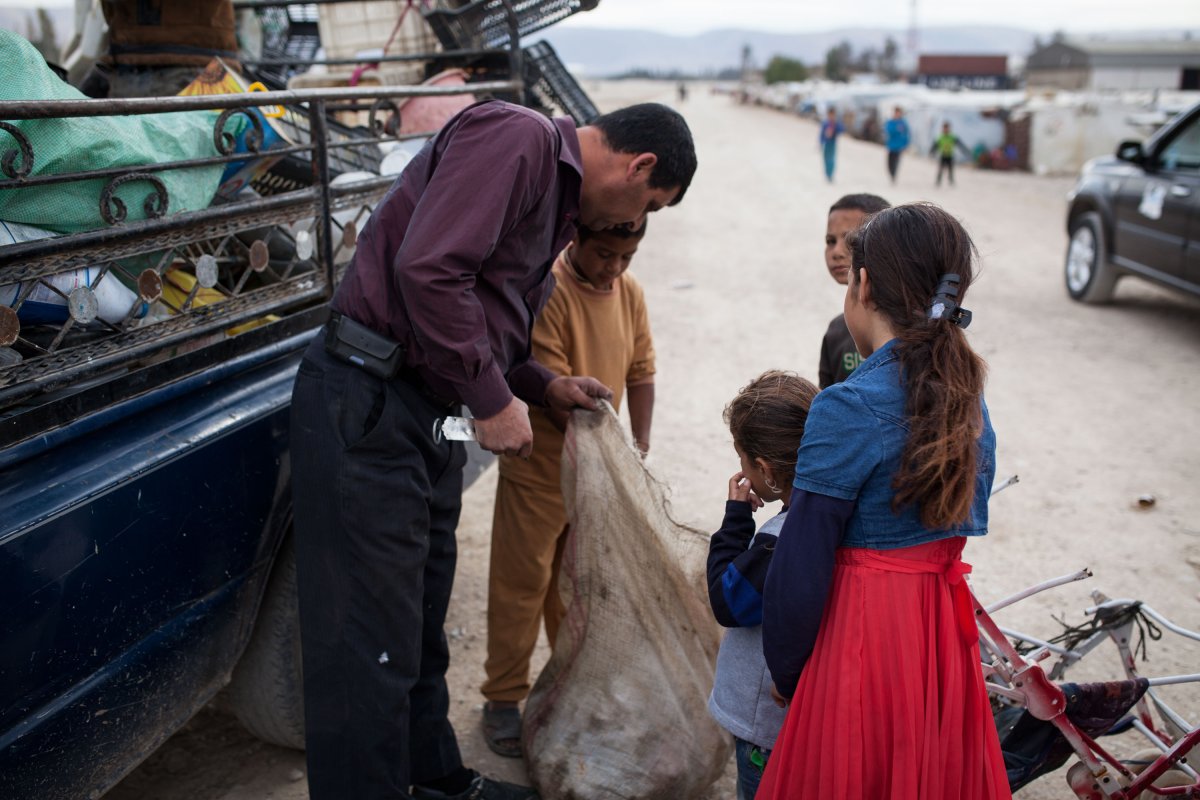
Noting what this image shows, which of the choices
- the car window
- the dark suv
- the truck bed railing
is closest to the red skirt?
the truck bed railing

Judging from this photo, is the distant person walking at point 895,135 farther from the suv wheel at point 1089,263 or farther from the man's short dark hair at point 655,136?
the man's short dark hair at point 655,136

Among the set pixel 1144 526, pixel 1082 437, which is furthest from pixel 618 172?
pixel 1082 437

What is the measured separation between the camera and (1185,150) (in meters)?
7.95

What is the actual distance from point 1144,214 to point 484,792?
7793 millimetres

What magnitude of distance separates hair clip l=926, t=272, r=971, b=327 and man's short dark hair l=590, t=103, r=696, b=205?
2.58ft

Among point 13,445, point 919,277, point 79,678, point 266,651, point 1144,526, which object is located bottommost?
point 1144,526

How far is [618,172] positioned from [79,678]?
5.26 feet

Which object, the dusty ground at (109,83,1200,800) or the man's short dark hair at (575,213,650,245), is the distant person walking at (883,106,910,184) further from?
the man's short dark hair at (575,213,650,245)

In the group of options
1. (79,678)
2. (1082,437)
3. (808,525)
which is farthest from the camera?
(1082,437)

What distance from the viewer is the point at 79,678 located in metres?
1.94

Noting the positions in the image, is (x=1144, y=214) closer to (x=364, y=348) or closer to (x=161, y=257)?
(x=364, y=348)

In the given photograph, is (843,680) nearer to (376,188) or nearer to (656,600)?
(656,600)

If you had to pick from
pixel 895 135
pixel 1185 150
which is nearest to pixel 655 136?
pixel 1185 150

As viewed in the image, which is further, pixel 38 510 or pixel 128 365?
pixel 128 365
